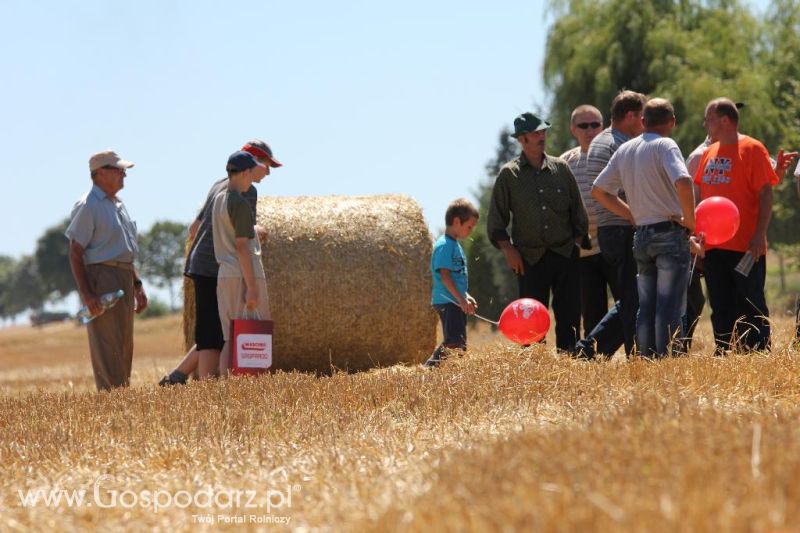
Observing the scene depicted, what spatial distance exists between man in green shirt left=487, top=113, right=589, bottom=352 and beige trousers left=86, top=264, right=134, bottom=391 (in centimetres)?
283

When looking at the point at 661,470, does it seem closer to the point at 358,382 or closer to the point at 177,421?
the point at 177,421

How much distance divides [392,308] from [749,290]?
3536 millimetres

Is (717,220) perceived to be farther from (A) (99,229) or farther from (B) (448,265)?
(A) (99,229)

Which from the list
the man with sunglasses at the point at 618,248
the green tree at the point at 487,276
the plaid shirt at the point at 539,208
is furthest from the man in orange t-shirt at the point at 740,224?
the green tree at the point at 487,276

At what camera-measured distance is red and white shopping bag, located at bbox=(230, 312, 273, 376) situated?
340 inches

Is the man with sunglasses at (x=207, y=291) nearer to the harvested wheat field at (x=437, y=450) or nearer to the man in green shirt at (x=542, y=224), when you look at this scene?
the harvested wheat field at (x=437, y=450)

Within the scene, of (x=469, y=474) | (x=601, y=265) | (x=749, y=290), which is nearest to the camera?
(x=469, y=474)

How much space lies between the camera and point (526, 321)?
28.5 ft

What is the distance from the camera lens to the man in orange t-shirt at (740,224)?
8.27 m

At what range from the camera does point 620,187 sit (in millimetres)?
8219

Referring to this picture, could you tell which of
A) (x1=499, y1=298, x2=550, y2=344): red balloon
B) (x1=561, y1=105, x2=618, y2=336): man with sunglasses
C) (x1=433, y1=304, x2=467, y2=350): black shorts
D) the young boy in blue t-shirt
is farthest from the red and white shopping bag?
(x1=561, y1=105, x2=618, y2=336): man with sunglasses

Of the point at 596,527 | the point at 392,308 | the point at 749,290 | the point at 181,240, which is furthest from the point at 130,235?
the point at 181,240

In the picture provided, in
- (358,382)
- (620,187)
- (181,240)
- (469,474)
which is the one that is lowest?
(181,240)

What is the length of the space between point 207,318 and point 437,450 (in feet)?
15.4
